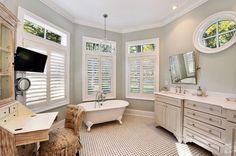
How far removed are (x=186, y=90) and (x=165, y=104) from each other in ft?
2.23

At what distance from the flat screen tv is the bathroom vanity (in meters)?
2.87

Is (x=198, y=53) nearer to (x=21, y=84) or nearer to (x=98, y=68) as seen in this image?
(x=98, y=68)

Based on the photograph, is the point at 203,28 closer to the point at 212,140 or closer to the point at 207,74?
the point at 207,74

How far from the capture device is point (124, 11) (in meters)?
3.60

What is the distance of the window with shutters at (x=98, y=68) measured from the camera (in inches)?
170

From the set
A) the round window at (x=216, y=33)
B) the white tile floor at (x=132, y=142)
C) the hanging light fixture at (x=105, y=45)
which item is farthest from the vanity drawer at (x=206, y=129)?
the hanging light fixture at (x=105, y=45)

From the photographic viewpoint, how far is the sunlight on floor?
240 centimetres

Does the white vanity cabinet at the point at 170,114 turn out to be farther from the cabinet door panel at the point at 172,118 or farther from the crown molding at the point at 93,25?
the crown molding at the point at 93,25

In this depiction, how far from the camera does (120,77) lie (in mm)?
4973

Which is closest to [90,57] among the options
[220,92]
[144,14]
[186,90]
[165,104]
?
[144,14]

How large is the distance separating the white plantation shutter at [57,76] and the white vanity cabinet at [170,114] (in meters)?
2.64

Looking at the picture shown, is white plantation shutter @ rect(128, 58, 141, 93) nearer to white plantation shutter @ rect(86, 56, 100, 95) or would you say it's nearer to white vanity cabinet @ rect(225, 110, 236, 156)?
white plantation shutter @ rect(86, 56, 100, 95)

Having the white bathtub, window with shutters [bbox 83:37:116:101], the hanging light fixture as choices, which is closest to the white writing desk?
the white bathtub

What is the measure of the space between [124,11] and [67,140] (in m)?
3.35
